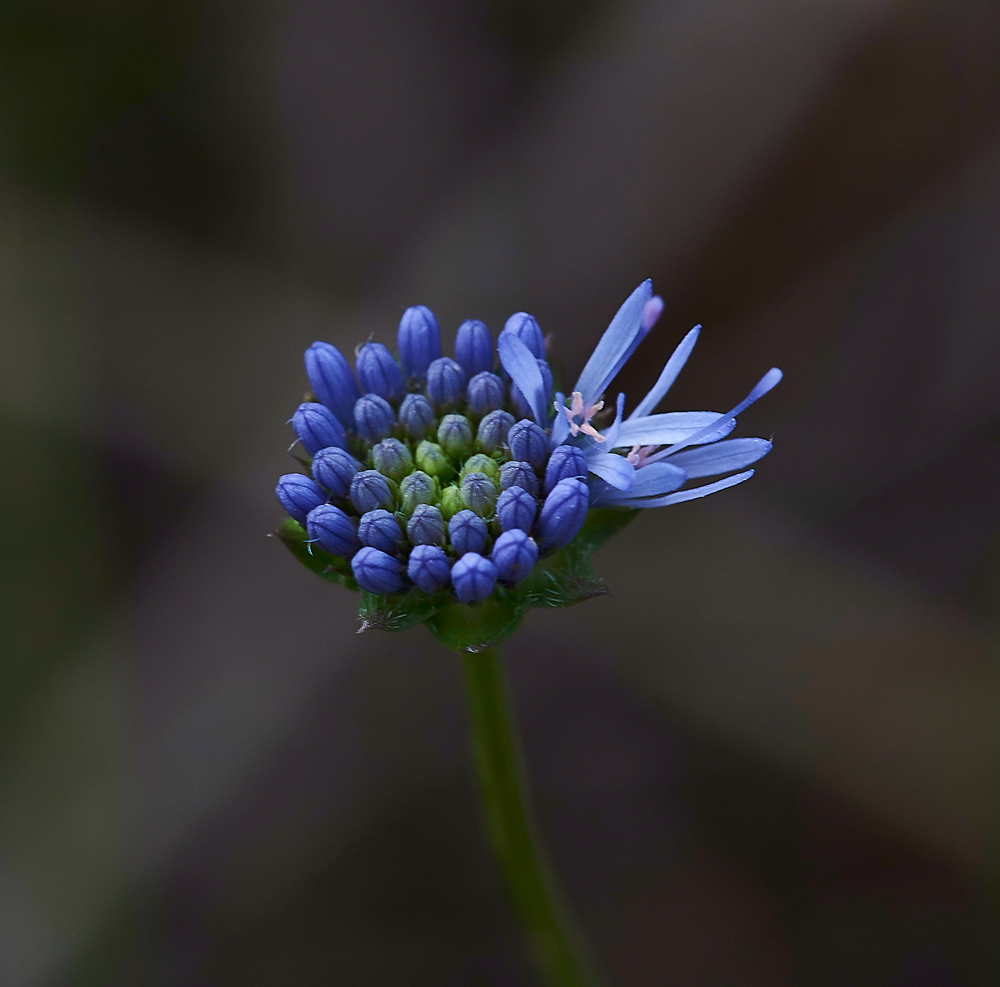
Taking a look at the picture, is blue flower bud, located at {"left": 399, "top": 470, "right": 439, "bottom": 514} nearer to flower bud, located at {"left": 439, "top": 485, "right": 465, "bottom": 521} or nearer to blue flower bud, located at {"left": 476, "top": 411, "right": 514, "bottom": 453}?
flower bud, located at {"left": 439, "top": 485, "right": 465, "bottom": 521}

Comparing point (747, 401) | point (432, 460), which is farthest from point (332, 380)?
point (747, 401)

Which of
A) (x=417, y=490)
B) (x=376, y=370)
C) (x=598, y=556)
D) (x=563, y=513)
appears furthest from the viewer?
(x=598, y=556)

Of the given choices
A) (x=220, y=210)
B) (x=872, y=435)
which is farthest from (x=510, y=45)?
(x=872, y=435)

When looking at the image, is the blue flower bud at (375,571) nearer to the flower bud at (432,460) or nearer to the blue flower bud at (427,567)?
the blue flower bud at (427,567)

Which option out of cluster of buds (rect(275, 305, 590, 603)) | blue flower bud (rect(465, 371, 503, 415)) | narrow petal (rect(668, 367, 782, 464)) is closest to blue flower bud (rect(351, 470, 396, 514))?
cluster of buds (rect(275, 305, 590, 603))

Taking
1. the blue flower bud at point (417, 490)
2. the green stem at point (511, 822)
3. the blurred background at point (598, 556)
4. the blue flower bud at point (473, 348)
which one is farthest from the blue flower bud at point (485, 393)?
the blurred background at point (598, 556)

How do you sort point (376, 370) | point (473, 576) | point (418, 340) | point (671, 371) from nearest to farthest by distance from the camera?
1. point (473, 576)
2. point (671, 371)
3. point (376, 370)
4. point (418, 340)

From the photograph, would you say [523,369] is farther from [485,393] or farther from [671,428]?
[671,428]

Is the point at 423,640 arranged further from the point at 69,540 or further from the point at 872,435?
the point at 872,435
